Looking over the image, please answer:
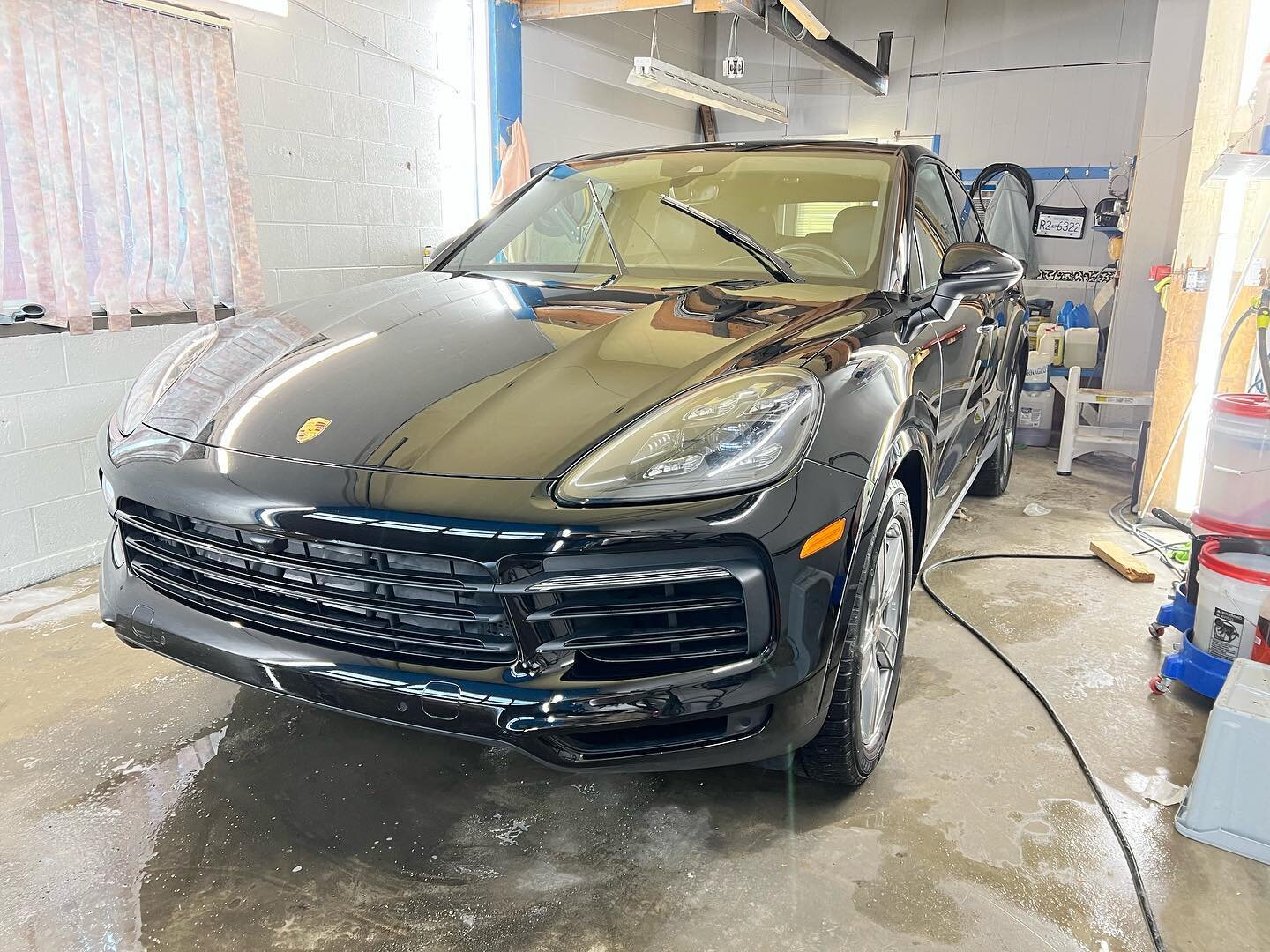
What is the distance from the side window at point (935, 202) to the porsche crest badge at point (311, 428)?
153cm

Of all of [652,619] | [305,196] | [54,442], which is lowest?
[54,442]

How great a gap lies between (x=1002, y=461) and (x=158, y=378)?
11.0 feet

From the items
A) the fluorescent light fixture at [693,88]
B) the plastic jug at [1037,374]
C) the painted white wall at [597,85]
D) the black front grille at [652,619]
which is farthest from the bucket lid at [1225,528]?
the painted white wall at [597,85]

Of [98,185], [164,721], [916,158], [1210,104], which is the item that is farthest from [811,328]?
[1210,104]

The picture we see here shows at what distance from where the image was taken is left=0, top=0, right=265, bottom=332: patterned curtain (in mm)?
2830

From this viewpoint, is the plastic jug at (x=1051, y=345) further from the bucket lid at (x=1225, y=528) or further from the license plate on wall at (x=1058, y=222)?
the bucket lid at (x=1225, y=528)

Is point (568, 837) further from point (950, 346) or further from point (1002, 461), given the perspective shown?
point (1002, 461)

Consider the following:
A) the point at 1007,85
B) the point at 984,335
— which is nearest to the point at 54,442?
the point at 984,335

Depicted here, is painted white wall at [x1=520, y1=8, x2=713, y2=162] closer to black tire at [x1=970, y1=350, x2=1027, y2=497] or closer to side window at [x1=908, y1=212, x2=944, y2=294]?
black tire at [x1=970, y1=350, x2=1027, y2=497]

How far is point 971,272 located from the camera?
205 cm

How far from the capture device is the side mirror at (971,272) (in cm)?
206

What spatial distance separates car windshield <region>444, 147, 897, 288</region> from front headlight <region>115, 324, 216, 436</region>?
76 cm

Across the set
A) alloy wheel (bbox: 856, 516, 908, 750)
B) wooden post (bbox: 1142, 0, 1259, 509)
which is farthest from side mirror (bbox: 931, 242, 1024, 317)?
wooden post (bbox: 1142, 0, 1259, 509)

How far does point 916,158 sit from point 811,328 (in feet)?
3.37
